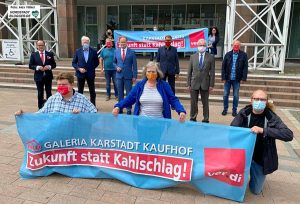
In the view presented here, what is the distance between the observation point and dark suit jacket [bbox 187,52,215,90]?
241 inches

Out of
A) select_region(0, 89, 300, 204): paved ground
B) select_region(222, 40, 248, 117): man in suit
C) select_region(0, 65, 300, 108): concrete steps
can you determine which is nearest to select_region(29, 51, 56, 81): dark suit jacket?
select_region(0, 89, 300, 204): paved ground

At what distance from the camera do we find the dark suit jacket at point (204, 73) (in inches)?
241

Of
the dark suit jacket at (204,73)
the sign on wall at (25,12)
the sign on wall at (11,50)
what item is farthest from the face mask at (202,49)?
the sign on wall at (11,50)

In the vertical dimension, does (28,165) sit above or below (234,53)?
below

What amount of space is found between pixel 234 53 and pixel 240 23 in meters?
7.48

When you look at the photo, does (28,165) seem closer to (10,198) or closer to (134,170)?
(10,198)

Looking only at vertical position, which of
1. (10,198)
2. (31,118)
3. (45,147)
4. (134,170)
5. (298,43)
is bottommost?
(10,198)

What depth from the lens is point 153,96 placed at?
12.6 ft

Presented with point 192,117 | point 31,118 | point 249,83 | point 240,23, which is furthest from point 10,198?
point 240,23

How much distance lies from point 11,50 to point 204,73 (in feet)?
32.1

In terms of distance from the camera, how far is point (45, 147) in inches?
146

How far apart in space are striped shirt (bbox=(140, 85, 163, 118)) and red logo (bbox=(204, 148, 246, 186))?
90 cm

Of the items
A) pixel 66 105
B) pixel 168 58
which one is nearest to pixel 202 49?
pixel 168 58

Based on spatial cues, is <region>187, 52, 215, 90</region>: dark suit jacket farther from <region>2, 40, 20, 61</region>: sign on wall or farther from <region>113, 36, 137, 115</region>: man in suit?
<region>2, 40, 20, 61</region>: sign on wall
